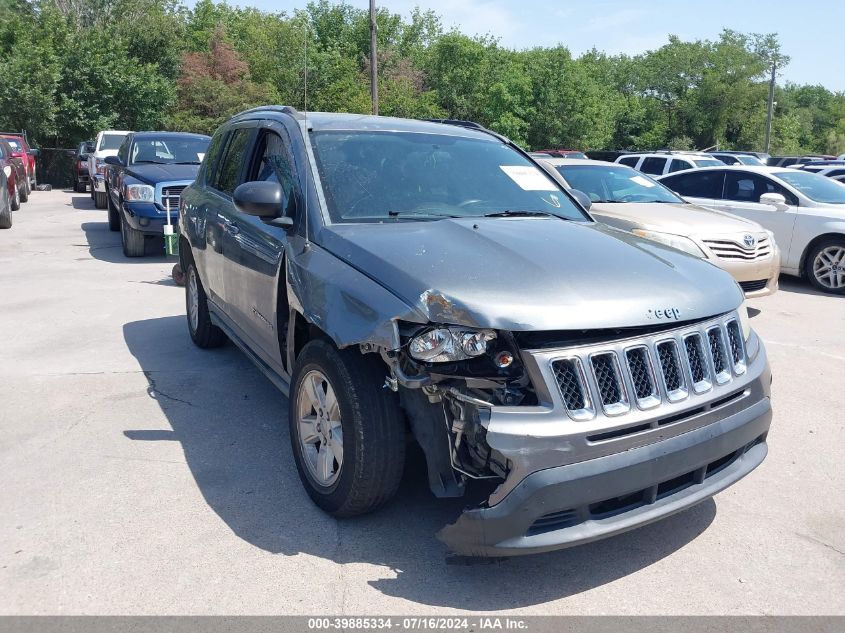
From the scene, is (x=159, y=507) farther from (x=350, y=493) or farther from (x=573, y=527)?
(x=573, y=527)

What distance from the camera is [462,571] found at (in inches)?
127

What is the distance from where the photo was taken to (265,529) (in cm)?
354

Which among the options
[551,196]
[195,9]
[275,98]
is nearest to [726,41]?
[275,98]

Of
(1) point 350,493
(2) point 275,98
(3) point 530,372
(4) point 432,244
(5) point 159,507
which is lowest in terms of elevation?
(5) point 159,507

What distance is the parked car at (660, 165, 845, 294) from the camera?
10.1 m

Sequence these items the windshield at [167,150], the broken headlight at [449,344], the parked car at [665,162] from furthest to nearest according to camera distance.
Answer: the parked car at [665,162], the windshield at [167,150], the broken headlight at [449,344]

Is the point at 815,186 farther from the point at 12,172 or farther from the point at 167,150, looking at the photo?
the point at 12,172

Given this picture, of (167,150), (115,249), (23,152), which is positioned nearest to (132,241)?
(115,249)

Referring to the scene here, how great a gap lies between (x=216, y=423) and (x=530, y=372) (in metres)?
2.71

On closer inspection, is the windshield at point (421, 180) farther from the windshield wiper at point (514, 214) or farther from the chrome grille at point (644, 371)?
the chrome grille at point (644, 371)

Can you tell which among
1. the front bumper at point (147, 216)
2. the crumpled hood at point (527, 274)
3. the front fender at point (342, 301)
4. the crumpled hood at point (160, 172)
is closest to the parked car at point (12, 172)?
the crumpled hood at point (160, 172)

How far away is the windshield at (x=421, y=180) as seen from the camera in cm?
399

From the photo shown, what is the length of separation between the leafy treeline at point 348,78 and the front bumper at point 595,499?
30951mm

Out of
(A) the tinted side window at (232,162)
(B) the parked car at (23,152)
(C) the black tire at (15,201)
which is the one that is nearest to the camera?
(A) the tinted side window at (232,162)
